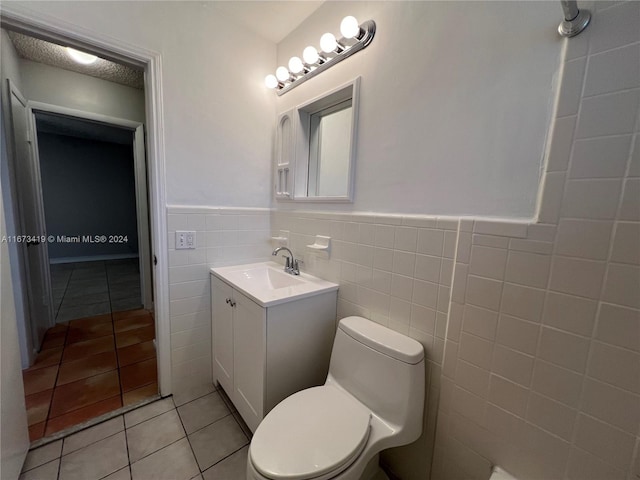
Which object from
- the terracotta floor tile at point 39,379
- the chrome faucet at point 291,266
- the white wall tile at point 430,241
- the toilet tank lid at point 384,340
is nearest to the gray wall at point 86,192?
the terracotta floor tile at point 39,379

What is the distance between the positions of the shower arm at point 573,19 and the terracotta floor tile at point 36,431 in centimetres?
267

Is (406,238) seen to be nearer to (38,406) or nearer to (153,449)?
(153,449)

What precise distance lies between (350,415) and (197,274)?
120cm

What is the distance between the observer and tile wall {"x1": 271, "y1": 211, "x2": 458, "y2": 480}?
0.97 metres

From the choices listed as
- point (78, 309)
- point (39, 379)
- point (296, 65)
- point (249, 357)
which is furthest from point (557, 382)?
point (78, 309)

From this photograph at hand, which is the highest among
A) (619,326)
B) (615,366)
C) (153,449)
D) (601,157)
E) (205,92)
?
(205,92)

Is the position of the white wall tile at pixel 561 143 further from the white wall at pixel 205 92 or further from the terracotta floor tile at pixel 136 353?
the terracotta floor tile at pixel 136 353

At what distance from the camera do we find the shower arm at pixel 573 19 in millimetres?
617

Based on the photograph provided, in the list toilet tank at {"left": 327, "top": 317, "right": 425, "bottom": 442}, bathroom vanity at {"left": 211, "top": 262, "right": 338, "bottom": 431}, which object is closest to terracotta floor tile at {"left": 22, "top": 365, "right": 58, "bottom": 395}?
bathroom vanity at {"left": 211, "top": 262, "right": 338, "bottom": 431}

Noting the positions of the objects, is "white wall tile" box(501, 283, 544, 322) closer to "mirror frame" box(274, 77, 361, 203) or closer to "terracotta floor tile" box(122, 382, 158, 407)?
"mirror frame" box(274, 77, 361, 203)

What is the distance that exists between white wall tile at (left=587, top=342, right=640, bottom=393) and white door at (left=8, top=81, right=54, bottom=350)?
3.00 m

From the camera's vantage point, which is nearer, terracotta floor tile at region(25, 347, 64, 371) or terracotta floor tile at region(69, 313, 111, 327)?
terracotta floor tile at region(25, 347, 64, 371)

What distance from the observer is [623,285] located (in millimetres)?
618

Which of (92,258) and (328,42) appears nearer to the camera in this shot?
(328,42)
